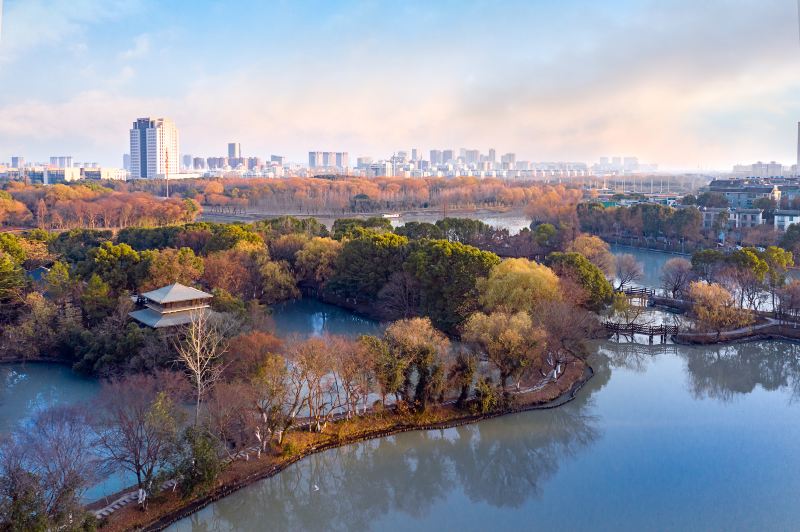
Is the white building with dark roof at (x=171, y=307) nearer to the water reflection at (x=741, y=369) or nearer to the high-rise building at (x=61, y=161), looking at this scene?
the water reflection at (x=741, y=369)

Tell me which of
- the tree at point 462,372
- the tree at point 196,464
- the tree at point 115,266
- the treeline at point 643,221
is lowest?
the tree at point 196,464

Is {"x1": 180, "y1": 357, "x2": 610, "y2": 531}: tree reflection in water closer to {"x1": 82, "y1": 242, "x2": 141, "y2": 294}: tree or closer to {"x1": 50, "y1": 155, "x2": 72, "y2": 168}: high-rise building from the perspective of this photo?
{"x1": 82, "y1": 242, "x2": 141, "y2": 294}: tree

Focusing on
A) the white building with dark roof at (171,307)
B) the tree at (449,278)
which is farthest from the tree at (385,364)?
the tree at (449,278)

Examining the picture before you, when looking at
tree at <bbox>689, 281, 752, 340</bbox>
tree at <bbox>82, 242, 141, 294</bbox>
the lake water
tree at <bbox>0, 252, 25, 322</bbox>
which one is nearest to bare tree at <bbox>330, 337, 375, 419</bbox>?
the lake water

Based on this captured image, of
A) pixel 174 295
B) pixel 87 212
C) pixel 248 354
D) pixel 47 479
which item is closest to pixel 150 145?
pixel 87 212

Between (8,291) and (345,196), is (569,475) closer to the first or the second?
(8,291)

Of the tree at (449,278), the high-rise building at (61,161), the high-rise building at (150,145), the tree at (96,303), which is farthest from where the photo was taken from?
the high-rise building at (61,161)

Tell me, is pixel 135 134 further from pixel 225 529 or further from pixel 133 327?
pixel 225 529
